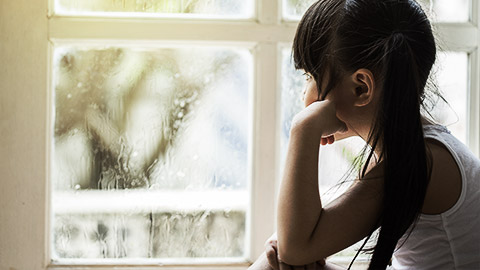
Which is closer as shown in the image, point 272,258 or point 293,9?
point 272,258

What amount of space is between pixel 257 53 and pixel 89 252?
53cm

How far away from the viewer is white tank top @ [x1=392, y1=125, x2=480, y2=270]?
895 mm

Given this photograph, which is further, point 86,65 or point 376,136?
point 86,65

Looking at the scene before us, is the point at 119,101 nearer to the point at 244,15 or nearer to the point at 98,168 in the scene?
the point at 98,168

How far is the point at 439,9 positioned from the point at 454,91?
18 centimetres

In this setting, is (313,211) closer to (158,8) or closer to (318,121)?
(318,121)

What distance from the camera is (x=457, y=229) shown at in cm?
90

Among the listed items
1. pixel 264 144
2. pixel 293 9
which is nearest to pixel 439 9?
pixel 293 9

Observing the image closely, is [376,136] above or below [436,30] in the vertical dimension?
below

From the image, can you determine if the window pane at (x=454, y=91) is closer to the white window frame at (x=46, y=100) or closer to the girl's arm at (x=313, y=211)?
the white window frame at (x=46, y=100)

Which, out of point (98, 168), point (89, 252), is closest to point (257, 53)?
point (98, 168)

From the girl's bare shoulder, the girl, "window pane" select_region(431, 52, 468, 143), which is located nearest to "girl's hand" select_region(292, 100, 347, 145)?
the girl

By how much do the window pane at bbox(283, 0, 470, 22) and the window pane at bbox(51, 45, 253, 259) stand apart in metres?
0.13

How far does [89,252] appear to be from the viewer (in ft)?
4.13
